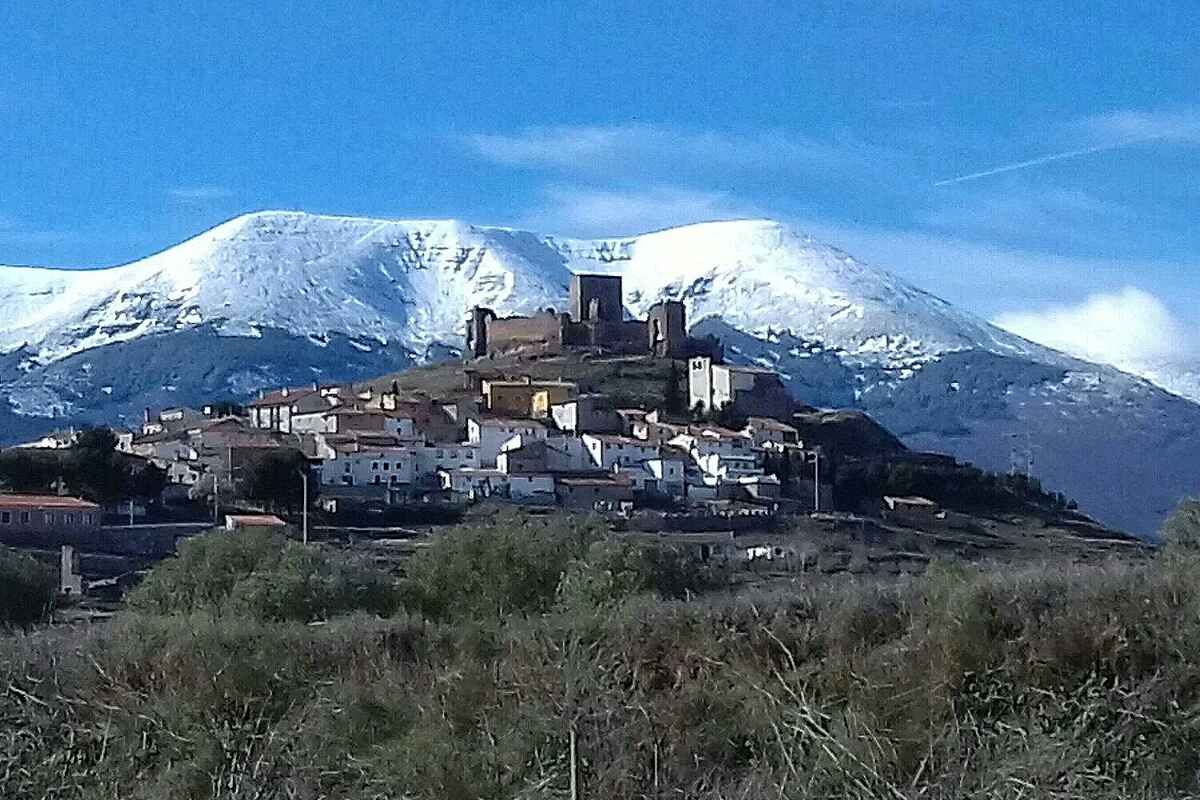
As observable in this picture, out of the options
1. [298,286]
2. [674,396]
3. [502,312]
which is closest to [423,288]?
[298,286]

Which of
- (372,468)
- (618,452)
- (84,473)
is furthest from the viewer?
(618,452)

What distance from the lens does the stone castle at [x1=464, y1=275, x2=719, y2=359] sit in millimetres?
54344

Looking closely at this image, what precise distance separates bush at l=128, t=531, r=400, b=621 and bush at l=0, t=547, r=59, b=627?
834 mm

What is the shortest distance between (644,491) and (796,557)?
1345 centimetres

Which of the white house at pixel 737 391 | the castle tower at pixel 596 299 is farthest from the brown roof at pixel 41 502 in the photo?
the castle tower at pixel 596 299

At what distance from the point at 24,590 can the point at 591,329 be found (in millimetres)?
44710

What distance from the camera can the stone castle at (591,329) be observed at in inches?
2140

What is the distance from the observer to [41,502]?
80.3ft

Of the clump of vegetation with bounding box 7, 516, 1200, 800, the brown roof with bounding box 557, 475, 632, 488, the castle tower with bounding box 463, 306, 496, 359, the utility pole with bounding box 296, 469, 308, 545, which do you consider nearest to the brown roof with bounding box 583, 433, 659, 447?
the brown roof with bounding box 557, 475, 632, 488

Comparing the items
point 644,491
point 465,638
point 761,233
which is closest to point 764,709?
point 465,638

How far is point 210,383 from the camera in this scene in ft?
326

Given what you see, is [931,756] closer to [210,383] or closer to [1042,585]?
[1042,585]

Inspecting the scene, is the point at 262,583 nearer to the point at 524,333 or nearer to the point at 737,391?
the point at 737,391

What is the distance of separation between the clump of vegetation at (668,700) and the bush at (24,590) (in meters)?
5.53
